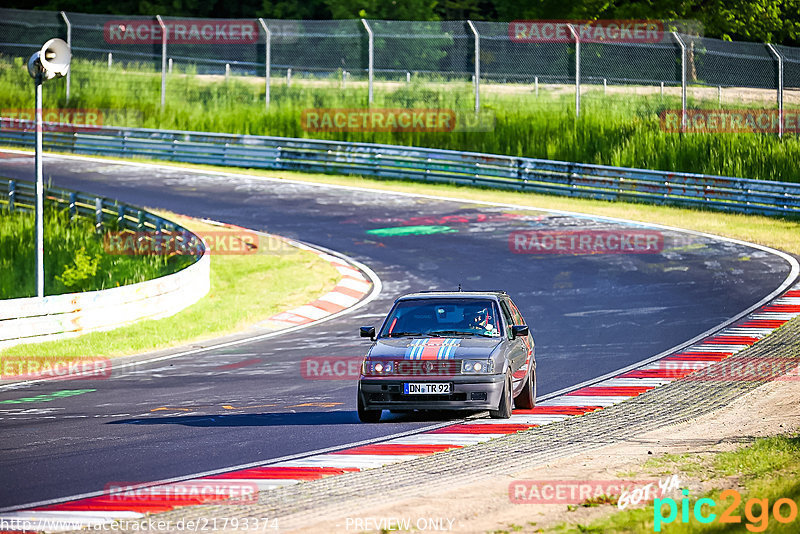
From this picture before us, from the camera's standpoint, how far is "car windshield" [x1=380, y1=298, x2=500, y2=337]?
12.1 meters

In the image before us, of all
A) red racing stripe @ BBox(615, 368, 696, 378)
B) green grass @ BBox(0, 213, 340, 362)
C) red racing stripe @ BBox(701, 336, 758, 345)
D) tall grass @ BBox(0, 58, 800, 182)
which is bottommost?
green grass @ BBox(0, 213, 340, 362)

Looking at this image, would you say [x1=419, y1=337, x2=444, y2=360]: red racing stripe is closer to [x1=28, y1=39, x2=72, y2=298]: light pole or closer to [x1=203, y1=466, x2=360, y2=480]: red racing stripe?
[x1=203, y1=466, x2=360, y2=480]: red racing stripe

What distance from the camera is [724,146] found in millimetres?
32188

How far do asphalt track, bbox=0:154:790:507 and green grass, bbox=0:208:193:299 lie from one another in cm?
436

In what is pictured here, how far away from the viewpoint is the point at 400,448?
10.4 m

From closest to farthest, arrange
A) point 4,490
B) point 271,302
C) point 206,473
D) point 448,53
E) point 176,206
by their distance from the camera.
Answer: point 4,490 < point 206,473 < point 271,302 < point 176,206 < point 448,53

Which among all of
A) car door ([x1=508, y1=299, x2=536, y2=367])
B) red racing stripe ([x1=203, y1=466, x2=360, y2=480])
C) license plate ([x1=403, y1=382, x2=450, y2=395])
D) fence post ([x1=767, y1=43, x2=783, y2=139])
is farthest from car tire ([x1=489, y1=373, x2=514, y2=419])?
fence post ([x1=767, y1=43, x2=783, y2=139])

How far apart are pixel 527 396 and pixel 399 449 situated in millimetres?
2515

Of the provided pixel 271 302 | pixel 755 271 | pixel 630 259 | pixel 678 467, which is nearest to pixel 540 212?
pixel 630 259

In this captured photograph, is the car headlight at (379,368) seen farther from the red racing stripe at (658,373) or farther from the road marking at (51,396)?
the road marking at (51,396)

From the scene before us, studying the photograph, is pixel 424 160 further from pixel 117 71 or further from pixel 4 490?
pixel 4 490

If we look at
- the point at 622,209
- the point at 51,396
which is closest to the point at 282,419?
the point at 51,396

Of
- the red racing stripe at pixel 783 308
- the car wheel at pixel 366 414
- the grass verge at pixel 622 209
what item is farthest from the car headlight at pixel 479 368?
the grass verge at pixel 622 209

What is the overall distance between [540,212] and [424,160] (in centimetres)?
624
